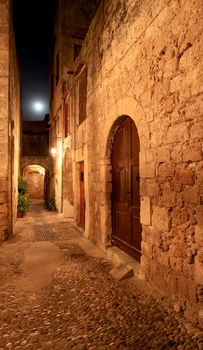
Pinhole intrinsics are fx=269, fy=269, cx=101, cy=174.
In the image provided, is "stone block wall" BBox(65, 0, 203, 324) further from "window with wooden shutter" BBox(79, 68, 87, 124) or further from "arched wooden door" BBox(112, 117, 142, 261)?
"window with wooden shutter" BBox(79, 68, 87, 124)

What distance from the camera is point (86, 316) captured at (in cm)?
285

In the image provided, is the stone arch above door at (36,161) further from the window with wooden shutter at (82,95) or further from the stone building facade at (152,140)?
the stone building facade at (152,140)

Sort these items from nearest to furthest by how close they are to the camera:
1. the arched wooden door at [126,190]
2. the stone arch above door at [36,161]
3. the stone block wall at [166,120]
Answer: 1. the stone block wall at [166,120]
2. the arched wooden door at [126,190]
3. the stone arch above door at [36,161]

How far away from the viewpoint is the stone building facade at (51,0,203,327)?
2.70 meters

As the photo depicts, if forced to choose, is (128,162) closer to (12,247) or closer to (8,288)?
(8,288)

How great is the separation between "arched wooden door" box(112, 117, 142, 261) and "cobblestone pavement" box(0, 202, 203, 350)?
678 mm

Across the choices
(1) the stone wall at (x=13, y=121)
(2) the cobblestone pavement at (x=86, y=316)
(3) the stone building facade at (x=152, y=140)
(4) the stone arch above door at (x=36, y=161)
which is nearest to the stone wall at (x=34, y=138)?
(4) the stone arch above door at (x=36, y=161)

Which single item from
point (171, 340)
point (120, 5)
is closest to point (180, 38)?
point (120, 5)

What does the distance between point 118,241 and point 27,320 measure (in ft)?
8.12

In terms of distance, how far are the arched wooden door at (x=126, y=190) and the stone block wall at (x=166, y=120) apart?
362mm

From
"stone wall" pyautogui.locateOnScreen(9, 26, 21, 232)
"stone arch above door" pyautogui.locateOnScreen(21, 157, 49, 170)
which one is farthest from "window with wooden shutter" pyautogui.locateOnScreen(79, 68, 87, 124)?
"stone arch above door" pyautogui.locateOnScreen(21, 157, 49, 170)

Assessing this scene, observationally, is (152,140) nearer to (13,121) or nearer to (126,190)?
(126,190)

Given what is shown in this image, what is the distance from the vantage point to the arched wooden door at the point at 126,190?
14.1ft

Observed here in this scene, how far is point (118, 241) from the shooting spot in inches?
197
